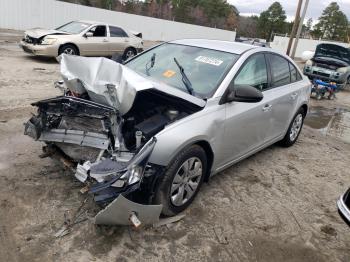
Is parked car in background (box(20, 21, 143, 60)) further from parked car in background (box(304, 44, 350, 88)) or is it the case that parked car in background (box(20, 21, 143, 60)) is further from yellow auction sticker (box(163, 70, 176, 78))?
parked car in background (box(304, 44, 350, 88))

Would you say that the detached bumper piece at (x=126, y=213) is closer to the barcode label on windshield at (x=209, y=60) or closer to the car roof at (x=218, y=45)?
the barcode label on windshield at (x=209, y=60)

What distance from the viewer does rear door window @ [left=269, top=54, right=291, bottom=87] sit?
15.8ft

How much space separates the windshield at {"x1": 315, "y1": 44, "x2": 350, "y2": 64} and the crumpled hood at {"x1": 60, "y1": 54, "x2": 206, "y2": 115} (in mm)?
13840

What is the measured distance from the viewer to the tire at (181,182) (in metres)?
3.18

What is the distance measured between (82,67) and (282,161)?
11.0 feet

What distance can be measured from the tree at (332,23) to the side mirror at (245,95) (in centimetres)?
6563

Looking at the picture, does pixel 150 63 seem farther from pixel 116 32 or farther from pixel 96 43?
pixel 116 32

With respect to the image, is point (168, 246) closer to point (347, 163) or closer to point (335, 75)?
point (347, 163)

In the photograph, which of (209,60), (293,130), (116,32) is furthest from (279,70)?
(116,32)

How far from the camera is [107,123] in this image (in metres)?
3.27

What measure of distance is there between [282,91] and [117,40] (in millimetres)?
9773

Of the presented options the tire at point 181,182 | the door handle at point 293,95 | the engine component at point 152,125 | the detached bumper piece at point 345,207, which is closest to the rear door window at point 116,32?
the door handle at point 293,95

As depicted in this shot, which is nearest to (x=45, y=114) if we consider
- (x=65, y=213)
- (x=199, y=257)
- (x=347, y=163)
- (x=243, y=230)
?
(x=65, y=213)

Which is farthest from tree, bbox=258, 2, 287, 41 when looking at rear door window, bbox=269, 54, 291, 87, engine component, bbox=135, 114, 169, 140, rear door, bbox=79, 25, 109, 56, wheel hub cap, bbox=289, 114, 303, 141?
engine component, bbox=135, 114, 169, 140
